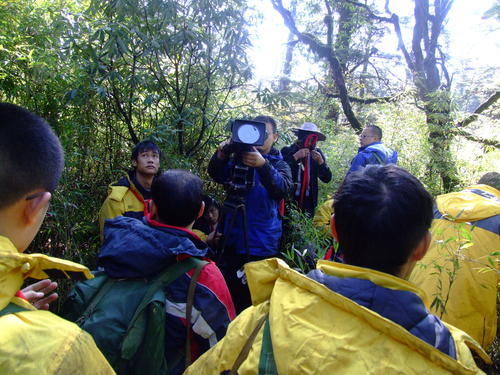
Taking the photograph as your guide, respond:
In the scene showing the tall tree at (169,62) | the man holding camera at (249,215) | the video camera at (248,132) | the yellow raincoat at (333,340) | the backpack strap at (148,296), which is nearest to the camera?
the yellow raincoat at (333,340)

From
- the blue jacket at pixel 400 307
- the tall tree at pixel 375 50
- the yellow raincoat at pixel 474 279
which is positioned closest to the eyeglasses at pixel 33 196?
the blue jacket at pixel 400 307

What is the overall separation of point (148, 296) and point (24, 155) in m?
0.73

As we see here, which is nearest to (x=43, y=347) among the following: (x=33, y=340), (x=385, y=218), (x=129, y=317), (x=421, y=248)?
(x=33, y=340)

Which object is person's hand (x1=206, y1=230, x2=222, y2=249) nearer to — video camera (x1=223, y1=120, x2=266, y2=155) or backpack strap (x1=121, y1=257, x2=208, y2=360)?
video camera (x1=223, y1=120, x2=266, y2=155)

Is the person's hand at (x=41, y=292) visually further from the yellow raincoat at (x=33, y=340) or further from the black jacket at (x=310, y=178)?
the black jacket at (x=310, y=178)

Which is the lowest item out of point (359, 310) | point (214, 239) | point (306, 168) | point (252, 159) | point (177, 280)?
point (214, 239)

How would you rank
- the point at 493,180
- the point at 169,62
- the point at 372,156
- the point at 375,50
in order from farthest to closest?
the point at 375,50 < the point at 372,156 < the point at 169,62 < the point at 493,180

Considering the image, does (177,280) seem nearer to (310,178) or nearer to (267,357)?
(267,357)

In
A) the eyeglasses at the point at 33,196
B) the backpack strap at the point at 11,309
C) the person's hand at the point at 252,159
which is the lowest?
the backpack strap at the point at 11,309

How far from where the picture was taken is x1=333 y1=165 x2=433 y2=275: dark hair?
3.25 ft

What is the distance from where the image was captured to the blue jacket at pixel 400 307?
856 mm

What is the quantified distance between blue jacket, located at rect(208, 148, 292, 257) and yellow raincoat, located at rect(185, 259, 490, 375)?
5.88 feet

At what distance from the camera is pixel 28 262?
819mm

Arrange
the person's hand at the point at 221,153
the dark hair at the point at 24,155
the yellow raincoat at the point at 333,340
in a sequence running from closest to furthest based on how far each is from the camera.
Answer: the yellow raincoat at the point at 333,340, the dark hair at the point at 24,155, the person's hand at the point at 221,153
